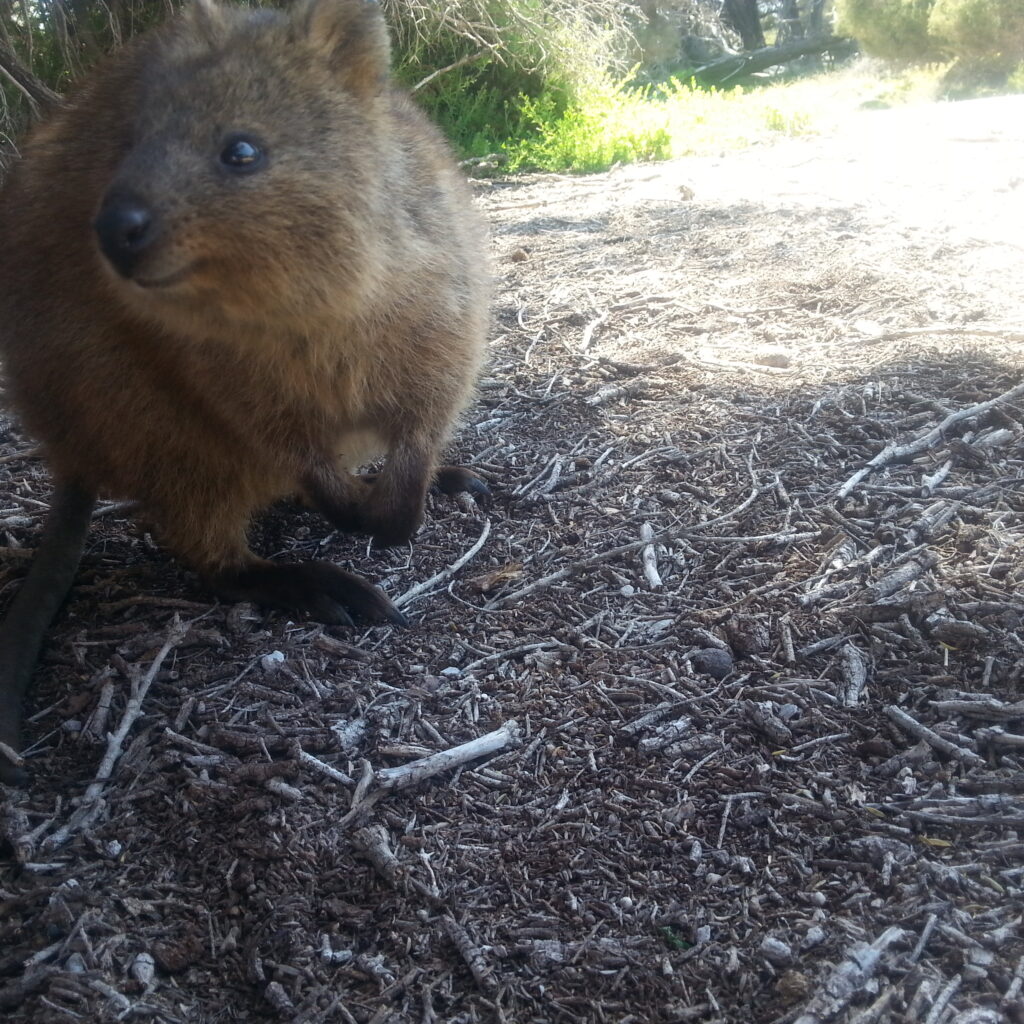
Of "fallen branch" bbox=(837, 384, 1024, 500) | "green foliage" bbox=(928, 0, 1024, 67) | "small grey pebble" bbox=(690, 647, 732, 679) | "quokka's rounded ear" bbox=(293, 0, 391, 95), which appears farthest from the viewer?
"green foliage" bbox=(928, 0, 1024, 67)

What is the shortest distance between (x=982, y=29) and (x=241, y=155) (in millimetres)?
13343

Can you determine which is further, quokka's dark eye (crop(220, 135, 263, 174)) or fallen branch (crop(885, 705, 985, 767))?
quokka's dark eye (crop(220, 135, 263, 174))

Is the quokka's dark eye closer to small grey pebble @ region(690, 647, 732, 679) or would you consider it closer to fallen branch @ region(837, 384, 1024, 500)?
small grey pebble @ region(690, 647, 732, 679)

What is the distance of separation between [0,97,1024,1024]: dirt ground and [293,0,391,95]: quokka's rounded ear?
1.68 m

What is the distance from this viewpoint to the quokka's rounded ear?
2.92 metres

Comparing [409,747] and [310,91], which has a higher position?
[310,91]

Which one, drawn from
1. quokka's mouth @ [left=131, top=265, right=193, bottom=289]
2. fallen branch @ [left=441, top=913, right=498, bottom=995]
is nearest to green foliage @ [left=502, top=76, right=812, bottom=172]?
quokka's mouth @ [left=131, top=265, right=193, bottom=289]

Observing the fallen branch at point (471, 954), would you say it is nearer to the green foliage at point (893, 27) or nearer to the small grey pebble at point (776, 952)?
the small grey pebble at point (776, 952)

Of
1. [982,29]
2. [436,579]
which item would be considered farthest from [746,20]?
[436,579]

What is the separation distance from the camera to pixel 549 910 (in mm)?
2178

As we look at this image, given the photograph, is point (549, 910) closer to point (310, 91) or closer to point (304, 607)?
point (304, 607)

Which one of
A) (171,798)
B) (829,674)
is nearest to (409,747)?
(171,798)

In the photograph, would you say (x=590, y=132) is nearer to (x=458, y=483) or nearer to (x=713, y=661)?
(x=458, y=483)

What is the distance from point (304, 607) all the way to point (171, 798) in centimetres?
91
